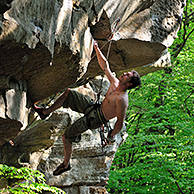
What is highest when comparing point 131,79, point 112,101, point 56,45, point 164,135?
point 56,45

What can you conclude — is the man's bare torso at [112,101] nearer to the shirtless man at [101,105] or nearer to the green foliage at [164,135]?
the shirtless man at [101,105]

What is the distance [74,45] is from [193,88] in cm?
860

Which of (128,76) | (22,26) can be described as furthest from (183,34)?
(22,26)

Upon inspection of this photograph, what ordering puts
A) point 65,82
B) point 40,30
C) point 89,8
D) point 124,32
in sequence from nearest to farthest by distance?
point 40,30
point 89,8
point 65,82
point 124,32

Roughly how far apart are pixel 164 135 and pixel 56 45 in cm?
700

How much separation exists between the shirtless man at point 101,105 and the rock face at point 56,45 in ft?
0.83

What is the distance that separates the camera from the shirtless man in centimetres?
539

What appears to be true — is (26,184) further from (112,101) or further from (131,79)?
(131,79)

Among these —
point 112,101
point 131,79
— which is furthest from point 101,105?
point 131,79

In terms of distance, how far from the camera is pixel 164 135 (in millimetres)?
10555

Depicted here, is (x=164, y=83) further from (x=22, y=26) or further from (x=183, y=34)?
(x=22, y=26)

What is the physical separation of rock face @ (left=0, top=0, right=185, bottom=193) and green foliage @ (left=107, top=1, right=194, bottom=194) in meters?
3.43

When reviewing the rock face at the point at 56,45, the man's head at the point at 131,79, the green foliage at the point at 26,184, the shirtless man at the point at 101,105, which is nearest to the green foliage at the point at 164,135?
the rock face at the point at 56,45

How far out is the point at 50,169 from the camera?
8.61 m
